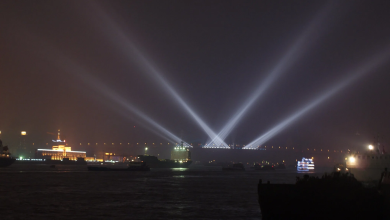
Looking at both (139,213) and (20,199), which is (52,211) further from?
(20,199)

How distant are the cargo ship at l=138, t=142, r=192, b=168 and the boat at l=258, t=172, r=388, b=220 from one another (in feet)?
394

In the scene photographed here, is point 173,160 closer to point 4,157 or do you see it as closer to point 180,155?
point 180,155

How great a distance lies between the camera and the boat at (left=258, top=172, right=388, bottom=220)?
19.4m

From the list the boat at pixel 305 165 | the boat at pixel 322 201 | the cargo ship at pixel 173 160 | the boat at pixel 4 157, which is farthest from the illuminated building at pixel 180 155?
the boat at pixel 322 201

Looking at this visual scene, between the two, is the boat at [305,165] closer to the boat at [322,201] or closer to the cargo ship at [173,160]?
the cargo ship at [173,160]

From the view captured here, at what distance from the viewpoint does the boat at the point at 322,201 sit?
19438mm

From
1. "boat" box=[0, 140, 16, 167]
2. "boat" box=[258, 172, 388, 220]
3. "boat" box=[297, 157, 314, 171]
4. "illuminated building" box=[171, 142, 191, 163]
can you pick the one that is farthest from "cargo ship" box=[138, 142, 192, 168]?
"boat" box=[258, 172, 388, 220]

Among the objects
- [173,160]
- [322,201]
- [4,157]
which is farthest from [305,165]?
[322,201]

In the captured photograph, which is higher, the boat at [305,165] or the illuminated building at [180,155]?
the illuminated building at [180,155]

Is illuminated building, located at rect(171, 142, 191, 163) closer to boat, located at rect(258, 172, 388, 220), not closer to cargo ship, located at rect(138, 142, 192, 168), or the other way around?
cargo ship, located at rect(138, 142, 192, 168)

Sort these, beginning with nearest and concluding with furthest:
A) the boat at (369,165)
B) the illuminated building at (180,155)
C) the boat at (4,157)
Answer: the boat at (369,165) < the boat at (4,157) < the illuminated building at (180,155)

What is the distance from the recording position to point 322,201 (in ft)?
65.8

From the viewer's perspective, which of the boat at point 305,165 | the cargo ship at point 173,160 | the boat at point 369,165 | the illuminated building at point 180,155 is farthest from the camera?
the illuminated building at point 180,155

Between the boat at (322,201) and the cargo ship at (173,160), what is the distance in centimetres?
12020
